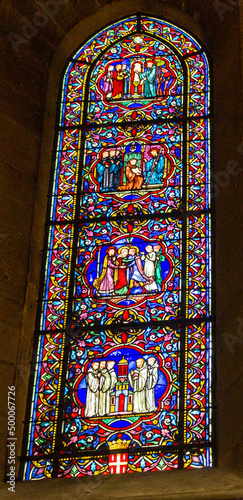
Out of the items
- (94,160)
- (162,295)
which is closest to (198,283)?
(162,295)

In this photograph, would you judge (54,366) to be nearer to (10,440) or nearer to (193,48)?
(10,440)

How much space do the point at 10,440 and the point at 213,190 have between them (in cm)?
266

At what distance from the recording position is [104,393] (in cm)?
793

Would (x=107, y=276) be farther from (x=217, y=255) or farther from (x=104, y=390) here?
(x=104, y=390)

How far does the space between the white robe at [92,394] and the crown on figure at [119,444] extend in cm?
28

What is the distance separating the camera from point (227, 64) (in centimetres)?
926

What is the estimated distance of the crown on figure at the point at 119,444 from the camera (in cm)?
764

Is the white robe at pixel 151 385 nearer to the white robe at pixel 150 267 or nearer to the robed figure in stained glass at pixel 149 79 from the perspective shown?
the white robe at pixel 150 267
